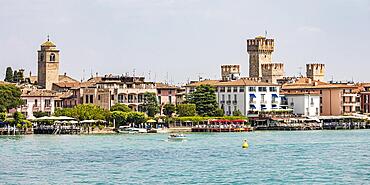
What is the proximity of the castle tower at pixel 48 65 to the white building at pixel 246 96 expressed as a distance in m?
18.3

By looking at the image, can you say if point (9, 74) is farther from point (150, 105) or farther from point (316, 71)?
point (316, 71)

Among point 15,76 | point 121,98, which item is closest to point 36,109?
point 121,98

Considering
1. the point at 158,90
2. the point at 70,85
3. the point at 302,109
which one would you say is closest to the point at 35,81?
the point at 70,85

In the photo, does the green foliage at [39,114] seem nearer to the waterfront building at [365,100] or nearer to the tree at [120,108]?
the tree at [120,108]

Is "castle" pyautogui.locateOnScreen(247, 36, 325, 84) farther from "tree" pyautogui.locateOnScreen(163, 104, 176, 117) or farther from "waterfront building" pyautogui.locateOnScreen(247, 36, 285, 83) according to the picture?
"tree" pyautogui.locateOnScreen(163, 104, 176, 117)

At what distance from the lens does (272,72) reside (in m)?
125

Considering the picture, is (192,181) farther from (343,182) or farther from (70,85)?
(70,85)

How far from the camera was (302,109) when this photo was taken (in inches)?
4355

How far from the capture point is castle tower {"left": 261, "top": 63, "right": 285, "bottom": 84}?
125188mm

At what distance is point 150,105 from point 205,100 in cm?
597

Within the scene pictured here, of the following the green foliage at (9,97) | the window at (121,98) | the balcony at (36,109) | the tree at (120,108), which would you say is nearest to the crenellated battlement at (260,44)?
the window at (121,98)

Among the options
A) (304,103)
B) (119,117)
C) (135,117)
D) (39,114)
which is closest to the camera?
(119,117)

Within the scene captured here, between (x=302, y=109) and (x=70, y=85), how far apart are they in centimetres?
2422

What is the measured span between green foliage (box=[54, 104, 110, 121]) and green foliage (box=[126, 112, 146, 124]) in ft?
6.34
